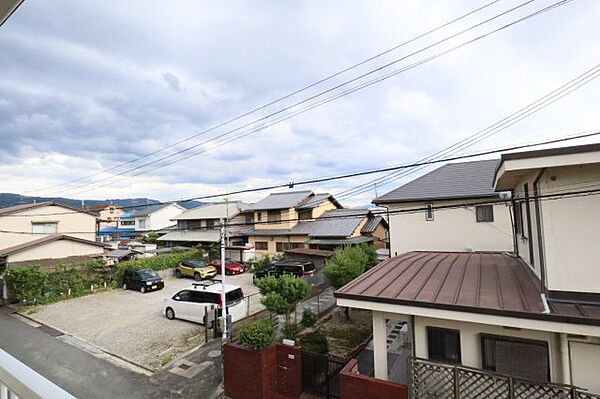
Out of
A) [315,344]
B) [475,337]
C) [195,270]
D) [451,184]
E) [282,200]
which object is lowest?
[195,270]

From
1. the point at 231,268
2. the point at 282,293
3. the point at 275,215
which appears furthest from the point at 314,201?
the point at 282,293

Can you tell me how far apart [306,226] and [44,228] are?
20.7 meters

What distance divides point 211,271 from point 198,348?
1253 centimetres

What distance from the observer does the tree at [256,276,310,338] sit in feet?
34.5

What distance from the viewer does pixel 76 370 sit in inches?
382

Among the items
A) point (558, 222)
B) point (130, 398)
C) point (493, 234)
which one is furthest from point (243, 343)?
point (493, 234)

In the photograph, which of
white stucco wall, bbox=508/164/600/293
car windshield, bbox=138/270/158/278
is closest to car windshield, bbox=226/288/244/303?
car windshield, bbox=138/270/158/278

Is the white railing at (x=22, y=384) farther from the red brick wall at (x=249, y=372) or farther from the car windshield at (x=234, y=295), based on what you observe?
the car windshield at (x=234, y=295)

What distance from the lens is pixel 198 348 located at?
1092cm

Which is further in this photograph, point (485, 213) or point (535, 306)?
point (485, 213)

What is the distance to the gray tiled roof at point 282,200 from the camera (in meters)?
29.8

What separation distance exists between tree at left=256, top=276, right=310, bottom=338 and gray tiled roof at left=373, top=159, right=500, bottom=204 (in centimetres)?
753

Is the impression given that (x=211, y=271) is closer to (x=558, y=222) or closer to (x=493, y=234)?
(x=493, y=234)

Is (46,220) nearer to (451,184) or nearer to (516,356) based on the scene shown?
(451,184)
